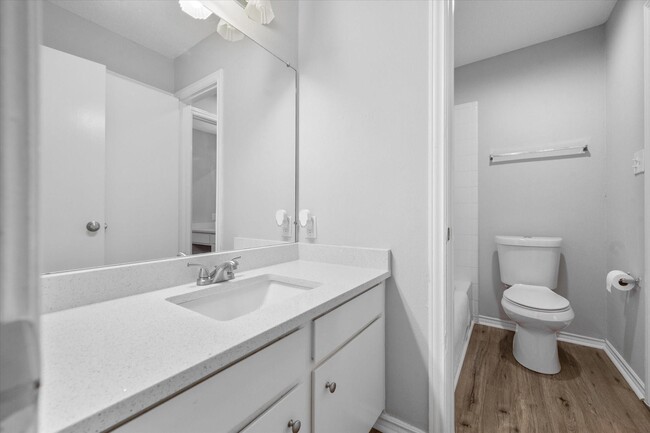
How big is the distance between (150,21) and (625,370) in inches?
121

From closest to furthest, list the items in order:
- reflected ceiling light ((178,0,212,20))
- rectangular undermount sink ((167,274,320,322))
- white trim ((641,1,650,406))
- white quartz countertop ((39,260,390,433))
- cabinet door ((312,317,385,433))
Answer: white quartz countertop ((39,260,390,433)) < cabinet door ((312,317,385,433)) < rectangular undermount sink ((167,274,320,322)) < reflected ceiling light ((178,0,212,20)) < white trim ((641,1,650,406))

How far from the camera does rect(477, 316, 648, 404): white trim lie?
5.39ft

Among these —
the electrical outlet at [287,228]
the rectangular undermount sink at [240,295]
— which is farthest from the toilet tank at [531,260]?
the rectangular undermount sink at [240,295]

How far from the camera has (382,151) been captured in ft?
4.42

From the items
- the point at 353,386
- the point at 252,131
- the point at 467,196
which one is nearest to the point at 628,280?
the point at 467,196

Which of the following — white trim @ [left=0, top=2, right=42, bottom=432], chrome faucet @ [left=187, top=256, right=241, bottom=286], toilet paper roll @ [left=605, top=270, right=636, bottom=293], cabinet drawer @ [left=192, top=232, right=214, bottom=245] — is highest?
white trim @ [left=0, top=2, right=42, bottom=432]

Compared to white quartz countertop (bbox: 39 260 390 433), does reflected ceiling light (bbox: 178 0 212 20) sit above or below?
above

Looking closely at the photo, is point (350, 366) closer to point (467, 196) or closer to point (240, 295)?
point (240, 295)

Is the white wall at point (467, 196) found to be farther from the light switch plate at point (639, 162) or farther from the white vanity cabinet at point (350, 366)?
the white vanity cabinet at point (350, 366)

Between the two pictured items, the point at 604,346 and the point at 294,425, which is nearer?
the point at 294,425

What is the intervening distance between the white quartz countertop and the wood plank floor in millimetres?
1184

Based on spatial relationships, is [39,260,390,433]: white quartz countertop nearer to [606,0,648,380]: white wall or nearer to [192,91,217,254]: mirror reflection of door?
[192,91,217,254]: mirror reflection of door

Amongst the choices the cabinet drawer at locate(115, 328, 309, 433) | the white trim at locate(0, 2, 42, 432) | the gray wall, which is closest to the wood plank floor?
the cabinet drawer at locate(115, 328, 309, 433)

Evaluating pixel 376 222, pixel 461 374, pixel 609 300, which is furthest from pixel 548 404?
pixel 376 222
